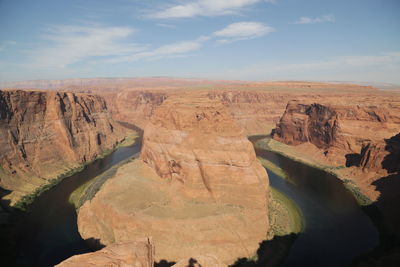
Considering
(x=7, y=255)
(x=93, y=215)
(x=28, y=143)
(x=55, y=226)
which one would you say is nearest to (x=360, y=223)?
(x=93, y=215)

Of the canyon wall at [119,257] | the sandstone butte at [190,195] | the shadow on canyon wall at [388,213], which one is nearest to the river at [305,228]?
the shadow on canyon wall at [388,213]

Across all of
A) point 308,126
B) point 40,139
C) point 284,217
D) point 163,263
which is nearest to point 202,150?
point 163,263

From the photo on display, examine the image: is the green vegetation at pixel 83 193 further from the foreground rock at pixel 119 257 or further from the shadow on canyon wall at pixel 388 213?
the shadow on canyon wall at pixel 388 213

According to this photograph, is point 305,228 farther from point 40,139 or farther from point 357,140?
point 40,139

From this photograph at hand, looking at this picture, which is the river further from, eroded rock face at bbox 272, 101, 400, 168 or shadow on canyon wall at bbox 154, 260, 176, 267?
eroded rock face at bbox 272, 101, 400, 168

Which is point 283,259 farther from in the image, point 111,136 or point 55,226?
point 111,136

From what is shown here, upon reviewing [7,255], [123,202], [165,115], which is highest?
[165,115]
